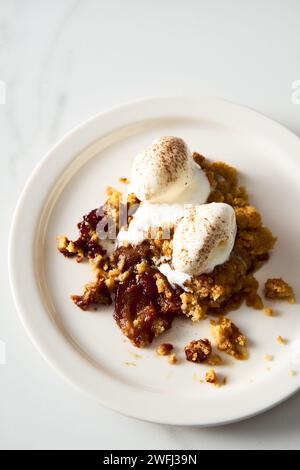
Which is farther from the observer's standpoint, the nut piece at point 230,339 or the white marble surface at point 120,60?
the white marble surface at point 120,60

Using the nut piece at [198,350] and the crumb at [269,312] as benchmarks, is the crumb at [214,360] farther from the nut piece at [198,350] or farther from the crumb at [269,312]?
the crumb at [269,312]

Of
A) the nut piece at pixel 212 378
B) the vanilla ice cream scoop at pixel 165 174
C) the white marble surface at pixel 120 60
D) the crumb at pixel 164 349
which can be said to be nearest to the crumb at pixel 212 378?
the nut piece at pixel 212 378

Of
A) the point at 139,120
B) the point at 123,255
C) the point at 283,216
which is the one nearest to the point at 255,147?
the point at 283,216

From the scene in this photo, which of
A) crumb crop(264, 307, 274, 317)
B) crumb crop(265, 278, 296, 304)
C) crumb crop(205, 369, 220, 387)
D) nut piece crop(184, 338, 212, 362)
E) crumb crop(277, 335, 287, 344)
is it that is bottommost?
crumb crop(205, 369, 220, 387)

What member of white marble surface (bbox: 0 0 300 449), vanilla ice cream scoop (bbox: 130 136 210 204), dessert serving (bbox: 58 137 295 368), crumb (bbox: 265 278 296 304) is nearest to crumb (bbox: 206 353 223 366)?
dessert serving (bbox: 58 137 295 368)

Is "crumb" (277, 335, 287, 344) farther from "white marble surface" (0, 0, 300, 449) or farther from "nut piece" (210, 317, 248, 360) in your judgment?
"white marble surface" (0, 0, 300, 449)

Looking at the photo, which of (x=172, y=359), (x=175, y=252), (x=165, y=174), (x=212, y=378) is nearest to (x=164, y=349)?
(x=172, y=359)
